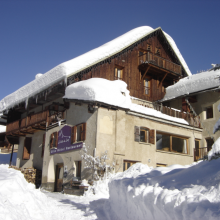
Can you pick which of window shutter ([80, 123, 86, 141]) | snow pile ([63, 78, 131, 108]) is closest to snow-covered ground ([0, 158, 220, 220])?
window shutter ([80, 123, 86, 141])

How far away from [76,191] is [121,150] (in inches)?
125

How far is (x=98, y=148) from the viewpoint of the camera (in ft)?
46.0

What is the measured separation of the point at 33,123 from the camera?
19.5 metres

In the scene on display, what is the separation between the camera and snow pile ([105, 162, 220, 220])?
4.38 meters

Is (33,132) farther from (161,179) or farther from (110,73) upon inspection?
(161,179)

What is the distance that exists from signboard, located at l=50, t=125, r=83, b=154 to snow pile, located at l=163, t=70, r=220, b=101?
352 inches

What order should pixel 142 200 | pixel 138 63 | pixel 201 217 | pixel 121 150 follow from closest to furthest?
pixel 201 217 < pixel 142 200 < pixel 121 150 < pixel 138 63

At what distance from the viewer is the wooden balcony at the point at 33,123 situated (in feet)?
60.2

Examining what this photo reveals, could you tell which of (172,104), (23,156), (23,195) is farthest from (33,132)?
(23,195)

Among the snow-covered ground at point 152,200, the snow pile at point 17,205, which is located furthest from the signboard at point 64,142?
the snow pile at point 17,205

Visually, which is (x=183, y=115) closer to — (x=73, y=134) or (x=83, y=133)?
(x=83, y=133)

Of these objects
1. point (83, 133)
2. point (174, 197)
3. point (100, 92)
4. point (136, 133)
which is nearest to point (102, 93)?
point (100, 92)

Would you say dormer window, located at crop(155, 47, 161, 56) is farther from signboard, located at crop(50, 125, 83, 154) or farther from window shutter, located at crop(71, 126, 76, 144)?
window shutter, located at crop(71, 126, 76, 144)

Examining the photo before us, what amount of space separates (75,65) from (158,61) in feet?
23.7
